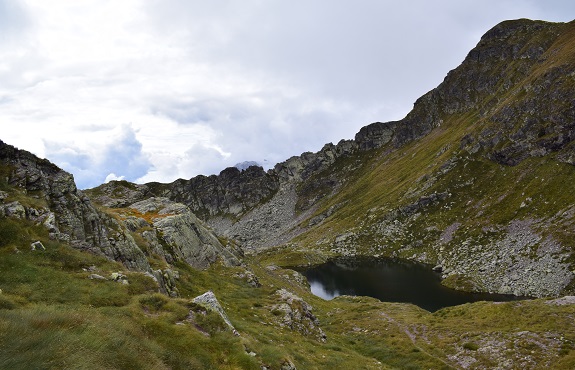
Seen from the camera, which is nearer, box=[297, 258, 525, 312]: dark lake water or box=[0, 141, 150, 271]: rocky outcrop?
box=[0, 141, 150, 271]: rocky outcrop

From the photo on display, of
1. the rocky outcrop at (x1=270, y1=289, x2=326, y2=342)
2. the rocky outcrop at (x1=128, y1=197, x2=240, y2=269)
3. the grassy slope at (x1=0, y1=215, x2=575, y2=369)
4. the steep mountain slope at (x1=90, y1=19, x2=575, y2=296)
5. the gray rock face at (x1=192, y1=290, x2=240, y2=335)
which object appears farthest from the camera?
the steep mountain slope at (x1=90, y1=19, x2=575, y2=296)

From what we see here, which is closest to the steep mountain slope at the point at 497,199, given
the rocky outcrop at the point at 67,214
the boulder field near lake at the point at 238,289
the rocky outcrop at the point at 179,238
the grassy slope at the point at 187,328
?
the boulder field near lake at the point at 238,289

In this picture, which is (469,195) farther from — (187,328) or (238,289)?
(187,328)

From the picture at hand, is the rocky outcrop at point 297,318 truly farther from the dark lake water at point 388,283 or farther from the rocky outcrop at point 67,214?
the dark lake water at point 388,283

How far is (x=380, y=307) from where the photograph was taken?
2484 inches

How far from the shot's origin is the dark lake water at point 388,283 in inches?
3272

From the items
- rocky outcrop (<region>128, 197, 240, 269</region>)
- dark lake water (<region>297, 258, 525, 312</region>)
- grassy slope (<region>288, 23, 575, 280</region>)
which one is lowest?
dark lake water (<region>297, 258, 525, 312</region>)

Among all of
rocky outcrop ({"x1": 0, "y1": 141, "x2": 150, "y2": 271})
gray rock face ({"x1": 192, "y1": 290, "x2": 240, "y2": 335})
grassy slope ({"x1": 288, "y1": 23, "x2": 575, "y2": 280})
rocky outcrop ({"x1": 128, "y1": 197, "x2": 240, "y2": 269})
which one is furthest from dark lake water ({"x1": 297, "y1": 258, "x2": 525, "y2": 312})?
rocky outcrop ({"x1": 0, "y1": 141, "x2": 150, "y2": 271})

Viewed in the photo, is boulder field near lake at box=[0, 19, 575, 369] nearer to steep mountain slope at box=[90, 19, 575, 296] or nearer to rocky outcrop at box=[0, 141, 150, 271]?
rocky outcrop at box=[0, 141, 150, 271]

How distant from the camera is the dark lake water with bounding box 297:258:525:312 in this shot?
83106mm

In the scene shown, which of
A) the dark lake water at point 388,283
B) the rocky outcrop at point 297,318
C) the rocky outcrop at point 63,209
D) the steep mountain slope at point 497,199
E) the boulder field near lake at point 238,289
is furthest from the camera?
the steep mountain slope at point 497,199

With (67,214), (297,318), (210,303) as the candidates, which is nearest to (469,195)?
(297,318)

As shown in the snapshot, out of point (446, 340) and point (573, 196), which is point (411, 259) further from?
point (446, 340)

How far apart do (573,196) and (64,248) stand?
12351 cm
